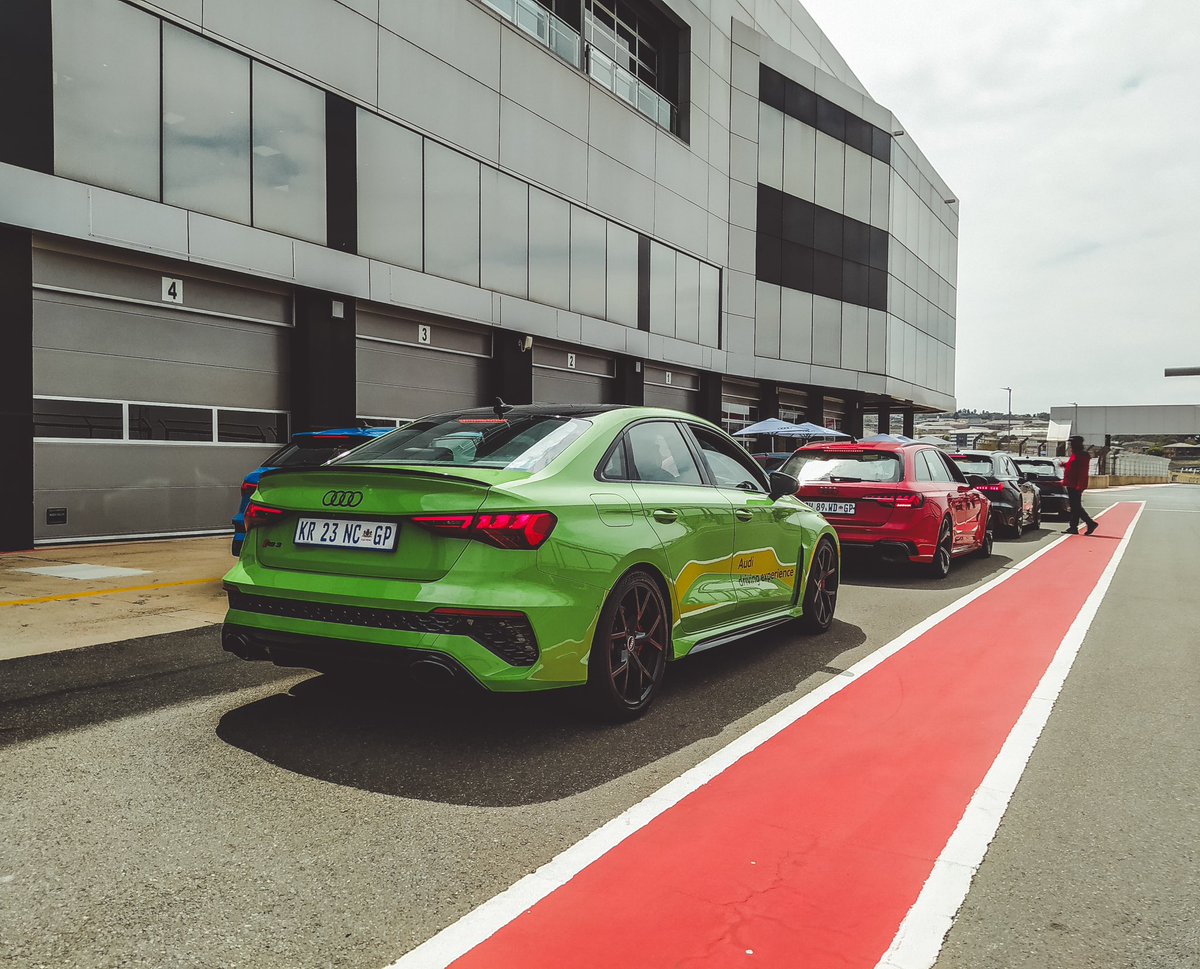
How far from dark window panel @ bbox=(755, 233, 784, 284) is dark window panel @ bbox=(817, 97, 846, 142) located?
5.83 meters

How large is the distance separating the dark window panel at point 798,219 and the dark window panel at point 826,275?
35.1 inches

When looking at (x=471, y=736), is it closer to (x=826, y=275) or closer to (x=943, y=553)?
(x=943, y=553)

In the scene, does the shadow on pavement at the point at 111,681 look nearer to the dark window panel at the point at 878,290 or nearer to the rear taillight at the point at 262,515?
the rear taillight at the point at 262,515

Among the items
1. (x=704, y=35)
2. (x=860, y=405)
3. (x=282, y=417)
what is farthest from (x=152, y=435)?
(x=860, y=405)

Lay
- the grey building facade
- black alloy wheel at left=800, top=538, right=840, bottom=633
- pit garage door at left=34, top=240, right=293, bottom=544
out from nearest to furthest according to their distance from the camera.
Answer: black alloy wheel at left=800, top=538, right=840, bottom=633 < the grey building facade < pit garage door at left=34, top=240, right=293, bottom=544

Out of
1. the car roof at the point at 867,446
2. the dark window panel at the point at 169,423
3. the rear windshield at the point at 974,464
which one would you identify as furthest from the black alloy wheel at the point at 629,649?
the rear windshield at the point at 974,464

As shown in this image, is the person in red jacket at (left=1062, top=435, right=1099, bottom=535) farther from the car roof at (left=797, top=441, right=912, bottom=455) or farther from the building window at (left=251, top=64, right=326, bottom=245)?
the building window at (left=251, top=64, right=326, bottom=245)

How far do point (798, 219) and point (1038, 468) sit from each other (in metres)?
14.1

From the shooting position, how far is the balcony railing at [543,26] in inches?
741

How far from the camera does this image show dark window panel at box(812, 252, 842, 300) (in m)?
33.7

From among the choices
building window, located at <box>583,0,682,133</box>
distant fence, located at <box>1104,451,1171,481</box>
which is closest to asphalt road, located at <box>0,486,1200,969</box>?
building window, located at <box>583,0,682,133</box>

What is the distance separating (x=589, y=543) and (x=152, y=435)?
1078 cm

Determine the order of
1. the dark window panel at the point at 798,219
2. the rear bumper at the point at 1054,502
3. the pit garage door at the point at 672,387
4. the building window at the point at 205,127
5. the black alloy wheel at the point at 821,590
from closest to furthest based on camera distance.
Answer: the black alloy wheel at the point at 821,590 → the building window at the point at 205,127 → the rear bumper at the point at 1054,502 → the pit garage door at the point at 672,387 → the dark window panel at the point at 798,219

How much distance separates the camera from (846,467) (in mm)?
10305
